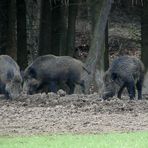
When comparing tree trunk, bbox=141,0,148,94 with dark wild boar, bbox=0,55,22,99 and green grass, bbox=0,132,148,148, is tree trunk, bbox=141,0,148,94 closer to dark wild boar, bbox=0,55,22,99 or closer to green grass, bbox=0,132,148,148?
dark wild boar, bbox=0,55,22,99

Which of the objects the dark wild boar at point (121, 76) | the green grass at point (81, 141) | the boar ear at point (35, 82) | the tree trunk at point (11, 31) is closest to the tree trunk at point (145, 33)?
the tree trunk at point (11, 31)

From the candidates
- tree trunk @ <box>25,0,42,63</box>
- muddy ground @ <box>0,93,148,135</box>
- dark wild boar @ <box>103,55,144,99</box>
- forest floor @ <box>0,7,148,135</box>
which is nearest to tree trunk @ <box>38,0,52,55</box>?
tree trunk @ <box>25,0,42,63</box>

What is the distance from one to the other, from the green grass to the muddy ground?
0.84m

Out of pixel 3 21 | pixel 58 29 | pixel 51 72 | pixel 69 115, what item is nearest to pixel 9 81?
pixel 51 72

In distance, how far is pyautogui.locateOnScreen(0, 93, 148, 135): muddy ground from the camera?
43.5 ft

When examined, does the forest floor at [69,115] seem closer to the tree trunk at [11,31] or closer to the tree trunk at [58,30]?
the tree trunk at [11,31]

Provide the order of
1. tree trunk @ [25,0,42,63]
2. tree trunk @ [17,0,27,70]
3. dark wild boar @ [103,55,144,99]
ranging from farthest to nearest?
tree trunk @ [25,0,42,63] → tree trunk @ [17,0,27,70] → dark wild boar @ [103,55,144,99]

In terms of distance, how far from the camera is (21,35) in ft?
93.3

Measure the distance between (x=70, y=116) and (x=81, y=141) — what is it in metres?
3.48

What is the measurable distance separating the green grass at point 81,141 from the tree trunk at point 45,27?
50.2ft

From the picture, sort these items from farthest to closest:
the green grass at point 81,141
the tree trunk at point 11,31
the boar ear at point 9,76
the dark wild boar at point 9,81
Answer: the tree trunk at point 11,31 → the boar ear at point 9,76 → the dark wild boar at point 9,81 → the green grass at point 81,141

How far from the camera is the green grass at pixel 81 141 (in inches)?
432

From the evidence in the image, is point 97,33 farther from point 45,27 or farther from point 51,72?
point 45,27

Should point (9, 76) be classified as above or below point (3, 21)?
below
